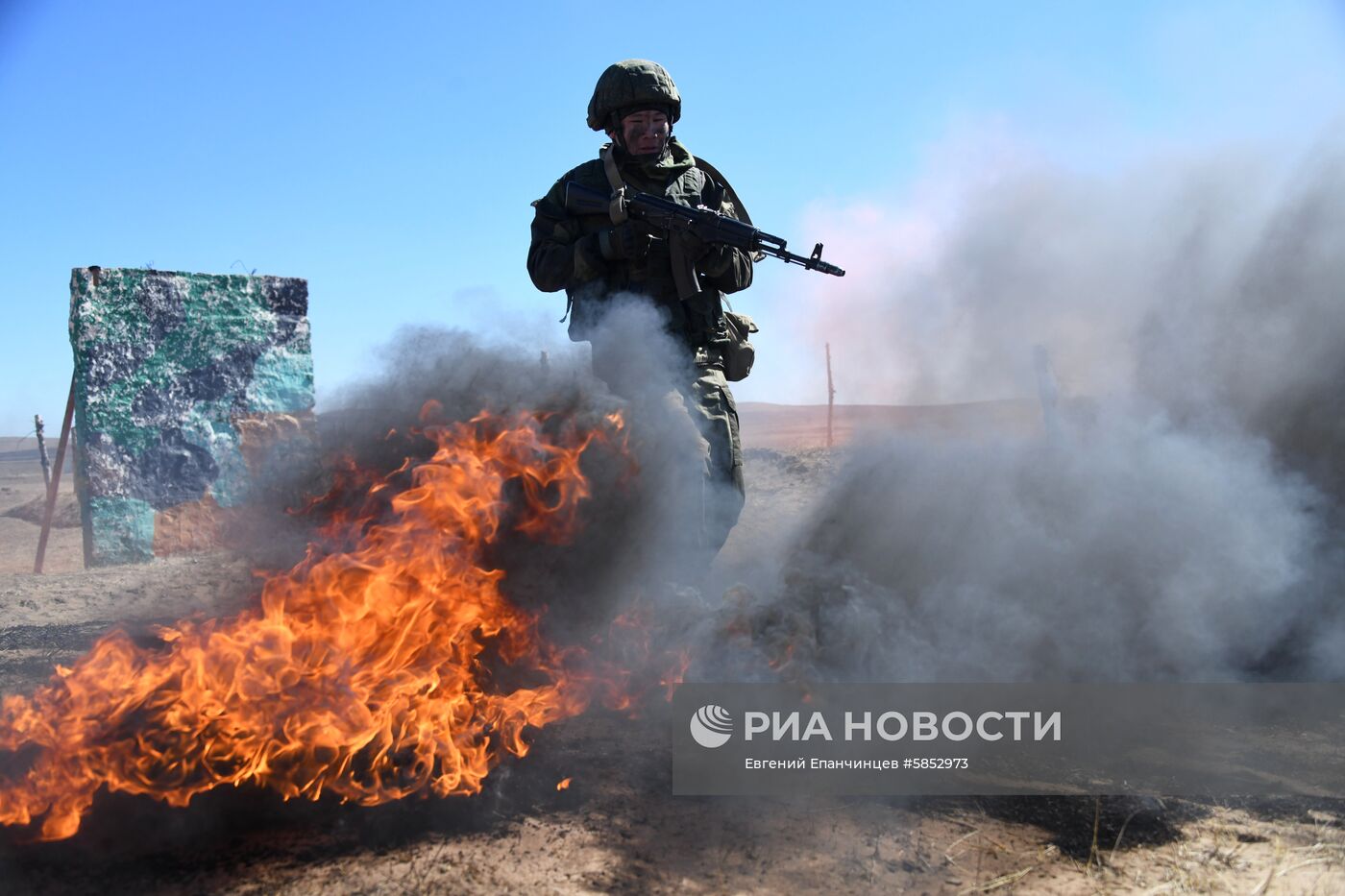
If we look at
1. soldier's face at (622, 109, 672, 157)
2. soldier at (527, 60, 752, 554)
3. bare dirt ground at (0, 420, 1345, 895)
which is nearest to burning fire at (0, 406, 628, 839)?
bare dirt ground at (0, 420, 1345, 895)

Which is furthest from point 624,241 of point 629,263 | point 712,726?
point 712,726

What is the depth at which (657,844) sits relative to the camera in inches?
108

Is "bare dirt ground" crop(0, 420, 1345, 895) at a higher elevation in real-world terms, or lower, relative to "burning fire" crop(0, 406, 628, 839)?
lower

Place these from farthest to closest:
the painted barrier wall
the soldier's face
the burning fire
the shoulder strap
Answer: the painted barrier wall
the soldier's face
the shoulder strap
the burning fire

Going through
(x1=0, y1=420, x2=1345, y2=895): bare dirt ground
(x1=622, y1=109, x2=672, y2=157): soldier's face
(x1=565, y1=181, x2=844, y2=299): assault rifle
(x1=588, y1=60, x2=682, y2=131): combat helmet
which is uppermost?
(x1=588, y1=60, x2=682, y2=131): combat helmet

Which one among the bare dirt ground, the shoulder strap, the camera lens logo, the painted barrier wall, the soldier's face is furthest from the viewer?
the painted barrier wall

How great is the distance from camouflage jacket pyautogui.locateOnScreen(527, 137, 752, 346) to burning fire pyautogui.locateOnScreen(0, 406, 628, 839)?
123 cm

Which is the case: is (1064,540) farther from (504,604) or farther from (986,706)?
(504,604)

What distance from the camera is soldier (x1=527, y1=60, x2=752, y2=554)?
4.54 m

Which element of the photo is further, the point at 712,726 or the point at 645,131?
the point at 645,131

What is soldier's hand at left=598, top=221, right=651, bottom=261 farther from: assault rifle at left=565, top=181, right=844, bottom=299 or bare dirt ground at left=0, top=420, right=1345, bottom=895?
bare dirt ground at left=0, top=420, right=1345, bottom=895

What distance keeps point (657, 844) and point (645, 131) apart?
133 inches

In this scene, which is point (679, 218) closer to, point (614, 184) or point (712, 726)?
point (614, 184)

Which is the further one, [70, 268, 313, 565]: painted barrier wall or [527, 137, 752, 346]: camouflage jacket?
[70, 268, 313, 565]: painted barrier wall
